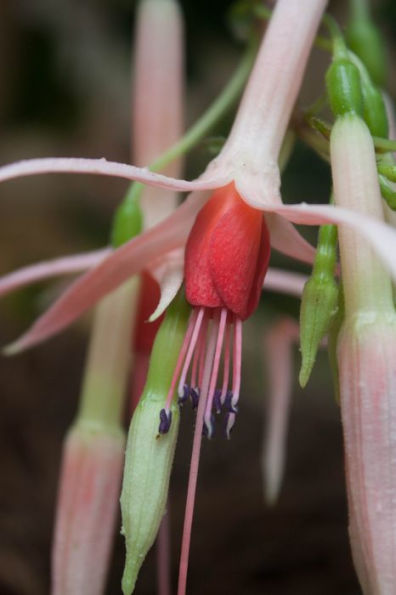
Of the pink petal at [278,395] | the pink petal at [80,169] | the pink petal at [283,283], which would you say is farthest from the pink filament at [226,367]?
the pink petal at [278,395]

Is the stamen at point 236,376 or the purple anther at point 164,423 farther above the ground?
the stamen at point 236,376

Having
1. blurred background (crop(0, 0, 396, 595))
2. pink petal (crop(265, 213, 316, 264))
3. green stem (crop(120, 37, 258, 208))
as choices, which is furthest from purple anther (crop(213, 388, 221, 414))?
blurred background (crop(0, 0, 396, 595))

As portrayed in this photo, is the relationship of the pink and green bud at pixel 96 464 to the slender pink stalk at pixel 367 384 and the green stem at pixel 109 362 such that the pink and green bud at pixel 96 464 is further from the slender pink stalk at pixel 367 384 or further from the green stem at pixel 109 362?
the slender pink stalk at pixel 367 384

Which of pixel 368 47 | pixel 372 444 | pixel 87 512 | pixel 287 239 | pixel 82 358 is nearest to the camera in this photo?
pixel 372 444

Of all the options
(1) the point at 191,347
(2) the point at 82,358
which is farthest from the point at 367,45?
(2) the point at 82,358

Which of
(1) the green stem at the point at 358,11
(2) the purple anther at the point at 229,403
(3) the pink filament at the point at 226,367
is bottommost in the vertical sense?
(2) the purple anther at the point at 229,403

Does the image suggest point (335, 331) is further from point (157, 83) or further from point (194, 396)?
point (157, 83)

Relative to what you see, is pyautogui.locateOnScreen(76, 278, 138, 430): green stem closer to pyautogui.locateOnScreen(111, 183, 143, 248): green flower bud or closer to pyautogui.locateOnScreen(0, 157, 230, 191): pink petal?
pyautogui.locateOnScreen(111, 183, 143, 248): green flower bud

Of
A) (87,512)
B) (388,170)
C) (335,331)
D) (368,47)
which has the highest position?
(368,47)
